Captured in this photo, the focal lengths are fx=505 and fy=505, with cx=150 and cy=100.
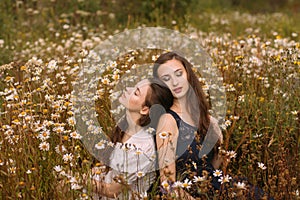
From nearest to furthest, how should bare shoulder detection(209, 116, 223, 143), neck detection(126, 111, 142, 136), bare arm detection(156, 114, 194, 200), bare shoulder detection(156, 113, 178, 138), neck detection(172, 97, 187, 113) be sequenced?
bare arm detection(156, 114, 194, 200) → bare shoulder detection(156, 113, 178, 138) → neck detection(126, 111, 142, 136) → neck detection(172, 97, 187, 113) → bare shoulder detection(209, 116, 223, 143)

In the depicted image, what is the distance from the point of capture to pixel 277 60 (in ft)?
12.1

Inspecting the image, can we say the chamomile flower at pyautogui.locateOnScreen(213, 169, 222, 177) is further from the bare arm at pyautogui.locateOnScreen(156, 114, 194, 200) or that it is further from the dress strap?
the dress strap

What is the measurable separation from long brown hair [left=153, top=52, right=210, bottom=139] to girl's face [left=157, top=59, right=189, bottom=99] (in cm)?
3

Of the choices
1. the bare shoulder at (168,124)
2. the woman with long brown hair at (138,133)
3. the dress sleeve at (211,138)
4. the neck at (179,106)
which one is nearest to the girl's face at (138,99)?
the woman with long brown hair at (138,133)

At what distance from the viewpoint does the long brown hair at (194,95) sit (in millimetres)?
3156

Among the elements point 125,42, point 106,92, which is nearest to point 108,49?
point 125,42

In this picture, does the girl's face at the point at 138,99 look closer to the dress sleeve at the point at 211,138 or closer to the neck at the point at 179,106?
the neck at the point at 179,106

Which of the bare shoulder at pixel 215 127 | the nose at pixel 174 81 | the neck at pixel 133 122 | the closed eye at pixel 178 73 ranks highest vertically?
the closed eye at pixel 178 73

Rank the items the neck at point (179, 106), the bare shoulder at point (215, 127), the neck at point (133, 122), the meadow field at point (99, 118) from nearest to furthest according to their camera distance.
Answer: the meadow field at point (99, 118) → the neck at point (133, 122) → the neck at point (179, 106) → the bare shoulder at point (215, 127)

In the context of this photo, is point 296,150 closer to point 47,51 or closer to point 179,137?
point 179,137

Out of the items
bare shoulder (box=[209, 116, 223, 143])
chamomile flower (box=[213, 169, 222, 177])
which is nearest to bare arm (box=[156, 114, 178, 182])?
chamomile flower (box=[213, 169, 222, 177])

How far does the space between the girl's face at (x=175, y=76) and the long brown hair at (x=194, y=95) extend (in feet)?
0.10

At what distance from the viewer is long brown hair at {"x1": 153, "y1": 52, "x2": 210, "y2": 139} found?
3156 millimetres

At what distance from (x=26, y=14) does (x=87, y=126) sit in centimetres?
500
